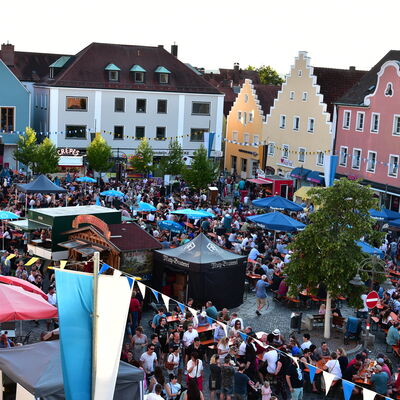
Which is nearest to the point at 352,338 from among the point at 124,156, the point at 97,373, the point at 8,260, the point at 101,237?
the point at 101,237

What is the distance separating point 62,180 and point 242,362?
114 ft

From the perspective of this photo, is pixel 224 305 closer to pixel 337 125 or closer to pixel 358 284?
pixel 358 284

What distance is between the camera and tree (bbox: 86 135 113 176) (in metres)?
52.4

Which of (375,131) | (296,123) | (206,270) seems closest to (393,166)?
(375,131)

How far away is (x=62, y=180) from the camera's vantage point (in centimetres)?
5038

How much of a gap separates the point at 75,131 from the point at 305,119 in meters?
17.8

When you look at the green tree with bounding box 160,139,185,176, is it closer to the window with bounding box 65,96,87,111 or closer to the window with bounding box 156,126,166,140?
the window with bounding box 156,126,166,140

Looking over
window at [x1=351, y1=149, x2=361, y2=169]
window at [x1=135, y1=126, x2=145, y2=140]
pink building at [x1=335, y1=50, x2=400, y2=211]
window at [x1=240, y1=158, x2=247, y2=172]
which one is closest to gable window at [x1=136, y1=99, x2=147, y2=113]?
window at [x1=135, y1=126, x2=145, y2=140]

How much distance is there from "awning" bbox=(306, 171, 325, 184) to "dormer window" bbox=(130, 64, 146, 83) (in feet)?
56.9

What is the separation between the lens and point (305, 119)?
2121 inches

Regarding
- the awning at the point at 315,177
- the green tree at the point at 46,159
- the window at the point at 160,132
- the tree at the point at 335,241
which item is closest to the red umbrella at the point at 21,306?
the tree at the point at 335,241

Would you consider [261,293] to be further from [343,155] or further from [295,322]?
[343,155]

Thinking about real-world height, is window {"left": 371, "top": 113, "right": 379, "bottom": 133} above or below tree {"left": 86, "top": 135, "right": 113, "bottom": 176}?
above

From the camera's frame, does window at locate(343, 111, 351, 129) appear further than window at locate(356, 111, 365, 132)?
Yes
